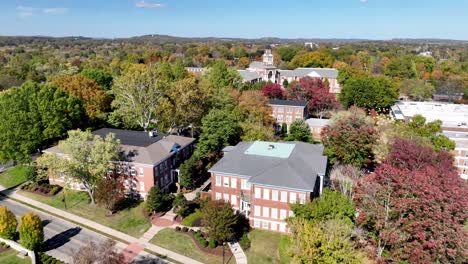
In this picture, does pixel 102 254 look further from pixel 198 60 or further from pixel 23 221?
pixel 198 60

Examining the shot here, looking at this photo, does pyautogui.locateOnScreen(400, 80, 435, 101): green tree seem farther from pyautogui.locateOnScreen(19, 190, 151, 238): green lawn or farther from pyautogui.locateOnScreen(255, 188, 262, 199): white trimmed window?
pyautogui.locateOnScreen(19, 190, 151, 238): green lawn

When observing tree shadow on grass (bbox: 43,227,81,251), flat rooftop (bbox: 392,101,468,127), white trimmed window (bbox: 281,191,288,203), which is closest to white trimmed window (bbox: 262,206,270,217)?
white trimmed window (bbox: 281,191,288,203)

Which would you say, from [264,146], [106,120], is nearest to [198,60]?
[106,120]

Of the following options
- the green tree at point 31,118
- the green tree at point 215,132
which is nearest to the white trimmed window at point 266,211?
the green tree at point 215,132

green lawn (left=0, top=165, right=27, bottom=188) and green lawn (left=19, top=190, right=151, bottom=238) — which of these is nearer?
green lawn (left=19, top=190, right=151, bottom=238)

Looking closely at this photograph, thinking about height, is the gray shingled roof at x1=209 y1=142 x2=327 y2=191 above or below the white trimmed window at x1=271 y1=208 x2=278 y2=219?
above

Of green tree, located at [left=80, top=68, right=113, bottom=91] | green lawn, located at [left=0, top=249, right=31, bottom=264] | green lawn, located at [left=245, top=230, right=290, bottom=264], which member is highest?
green tree, located at [left=80, top=68, right=113, bottom=91]
